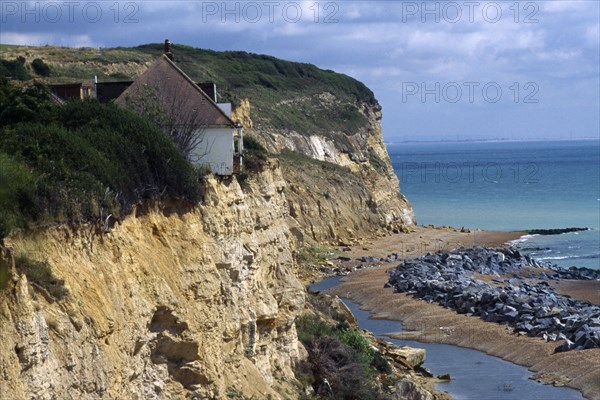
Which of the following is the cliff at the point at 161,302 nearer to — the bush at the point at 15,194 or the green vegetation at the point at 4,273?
the green vegetation at the point at 4,273

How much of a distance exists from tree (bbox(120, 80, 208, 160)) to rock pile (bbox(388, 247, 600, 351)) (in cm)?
2205

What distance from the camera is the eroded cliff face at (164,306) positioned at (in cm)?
1391

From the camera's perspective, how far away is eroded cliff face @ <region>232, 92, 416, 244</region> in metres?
A: 76.6

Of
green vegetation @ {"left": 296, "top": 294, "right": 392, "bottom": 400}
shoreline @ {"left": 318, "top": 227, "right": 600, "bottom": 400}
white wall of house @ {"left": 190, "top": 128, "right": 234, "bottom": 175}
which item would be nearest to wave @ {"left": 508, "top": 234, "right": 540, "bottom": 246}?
shoreline @ {"left": 318, "top": 227, "right": 600, "bottom": 400}

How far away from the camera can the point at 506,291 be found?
54531mm

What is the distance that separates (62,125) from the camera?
19797 millimetres

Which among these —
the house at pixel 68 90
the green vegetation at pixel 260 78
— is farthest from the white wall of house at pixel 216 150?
the green vegetation at pixel 260 78

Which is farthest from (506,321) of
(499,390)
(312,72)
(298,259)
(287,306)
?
(312,72)

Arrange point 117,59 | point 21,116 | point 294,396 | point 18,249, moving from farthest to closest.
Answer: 1. point 117,59
2. point 294,396
3. point 21,116
4. point 18,249

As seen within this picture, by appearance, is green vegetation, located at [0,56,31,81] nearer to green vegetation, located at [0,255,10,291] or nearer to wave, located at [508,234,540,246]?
wave, located at [508,234,540,246]

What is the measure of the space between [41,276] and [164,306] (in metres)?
3.94

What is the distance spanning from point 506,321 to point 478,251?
2614 cm

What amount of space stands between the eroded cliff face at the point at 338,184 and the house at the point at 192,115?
39.9 m

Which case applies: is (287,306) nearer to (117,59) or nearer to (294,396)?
(294,396)
